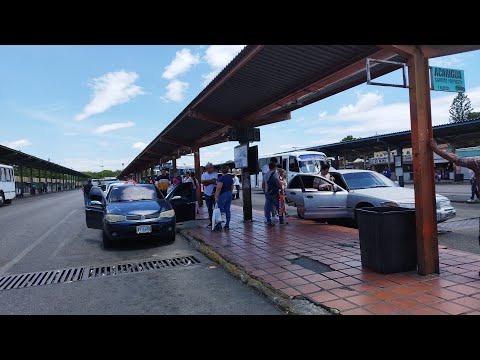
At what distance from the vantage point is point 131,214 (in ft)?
→ 25.5

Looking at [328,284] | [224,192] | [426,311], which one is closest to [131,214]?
[224,192]

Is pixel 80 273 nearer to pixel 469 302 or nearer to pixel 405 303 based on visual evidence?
pixel 405 303

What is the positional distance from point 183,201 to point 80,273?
14.8 ft

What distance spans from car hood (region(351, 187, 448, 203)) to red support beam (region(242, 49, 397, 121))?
2818 mm

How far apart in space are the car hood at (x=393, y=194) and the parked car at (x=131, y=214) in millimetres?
4687

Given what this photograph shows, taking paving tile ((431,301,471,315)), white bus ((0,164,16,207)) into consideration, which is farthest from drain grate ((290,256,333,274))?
white bus ((0,164,16,207))

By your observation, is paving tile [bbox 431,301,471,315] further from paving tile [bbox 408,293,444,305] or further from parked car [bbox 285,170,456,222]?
parked car [bbox 285,170,456,222]

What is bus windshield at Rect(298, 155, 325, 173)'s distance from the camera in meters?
23.6

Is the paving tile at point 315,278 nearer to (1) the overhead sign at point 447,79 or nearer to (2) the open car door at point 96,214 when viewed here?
(1) the overhead sign at point 447,79

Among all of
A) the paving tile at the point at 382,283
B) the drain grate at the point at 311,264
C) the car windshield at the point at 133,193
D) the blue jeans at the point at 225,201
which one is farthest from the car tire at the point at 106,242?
the paving tile at the point at 382,283
